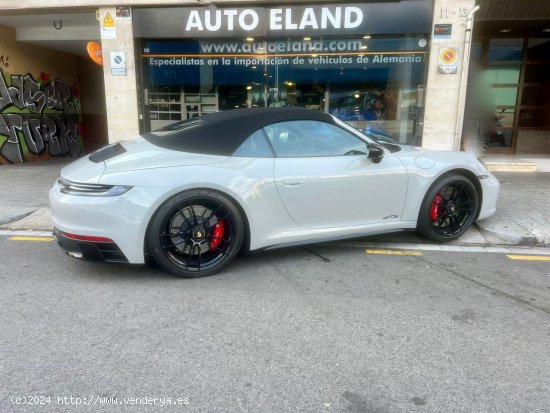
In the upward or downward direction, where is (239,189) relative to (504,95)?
downward

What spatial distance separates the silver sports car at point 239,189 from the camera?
12.4ft

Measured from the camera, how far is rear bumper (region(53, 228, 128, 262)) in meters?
3.77

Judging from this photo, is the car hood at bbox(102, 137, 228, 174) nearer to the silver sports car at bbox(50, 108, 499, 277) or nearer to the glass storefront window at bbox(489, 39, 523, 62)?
the silver sports car at bbox(50, 108, 499, 277)

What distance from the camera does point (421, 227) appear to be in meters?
4.94

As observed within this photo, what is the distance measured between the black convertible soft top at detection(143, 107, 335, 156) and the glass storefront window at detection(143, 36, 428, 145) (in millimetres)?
5709

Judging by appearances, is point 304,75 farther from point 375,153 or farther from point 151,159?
point 151,159

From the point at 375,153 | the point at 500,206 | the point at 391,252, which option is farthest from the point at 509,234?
the point at 375,153

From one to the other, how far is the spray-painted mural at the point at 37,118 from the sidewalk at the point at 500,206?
7.09 ft

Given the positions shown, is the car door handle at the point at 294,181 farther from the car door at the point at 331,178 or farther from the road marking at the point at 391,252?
the road marking at the point at 391,252

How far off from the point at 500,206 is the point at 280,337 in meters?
4.76

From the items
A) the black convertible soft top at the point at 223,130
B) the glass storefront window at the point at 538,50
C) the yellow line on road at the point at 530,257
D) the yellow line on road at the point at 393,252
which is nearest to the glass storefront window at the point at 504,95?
the glass storefront window at the point at 538,50

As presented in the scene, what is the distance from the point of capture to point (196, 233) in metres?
3.99

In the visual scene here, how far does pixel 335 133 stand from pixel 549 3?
748 centimetres

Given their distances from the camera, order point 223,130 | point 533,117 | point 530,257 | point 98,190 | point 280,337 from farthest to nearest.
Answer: point 533,117
point 530,257
point 223,130
point 98,190
point 280,337
